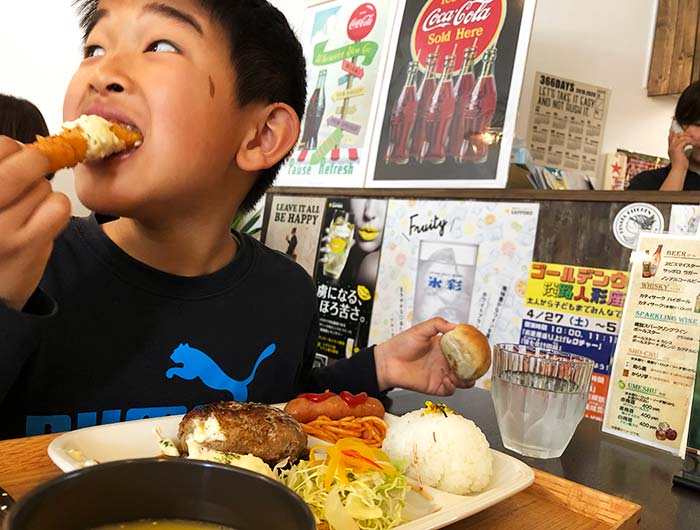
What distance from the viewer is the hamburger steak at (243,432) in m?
0.79

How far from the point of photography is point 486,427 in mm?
1209

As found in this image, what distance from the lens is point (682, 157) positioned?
2543mm

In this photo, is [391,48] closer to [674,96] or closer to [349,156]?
[349,156]

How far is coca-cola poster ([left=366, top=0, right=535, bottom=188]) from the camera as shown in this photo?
2.19 m

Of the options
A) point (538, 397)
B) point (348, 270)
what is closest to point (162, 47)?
point (538, 397)

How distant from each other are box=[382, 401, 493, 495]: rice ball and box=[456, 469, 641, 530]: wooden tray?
5cm

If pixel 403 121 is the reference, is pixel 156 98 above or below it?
below

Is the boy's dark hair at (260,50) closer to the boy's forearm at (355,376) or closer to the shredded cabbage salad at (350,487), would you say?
the boy's forearm at (355,376)

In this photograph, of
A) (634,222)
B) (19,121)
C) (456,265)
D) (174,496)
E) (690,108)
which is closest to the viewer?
(174,496)

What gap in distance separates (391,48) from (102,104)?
72.9 inches

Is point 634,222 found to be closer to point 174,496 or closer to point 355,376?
point 355,376

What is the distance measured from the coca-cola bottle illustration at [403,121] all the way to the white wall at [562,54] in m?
1.42

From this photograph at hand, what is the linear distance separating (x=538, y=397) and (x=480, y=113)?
146 centimetres

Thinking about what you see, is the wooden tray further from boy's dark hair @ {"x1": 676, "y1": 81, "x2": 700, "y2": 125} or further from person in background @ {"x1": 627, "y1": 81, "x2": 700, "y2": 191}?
boy's dark hair @ {"x1": 676, "y1": 81, "x2": 700, "y2": 125}
